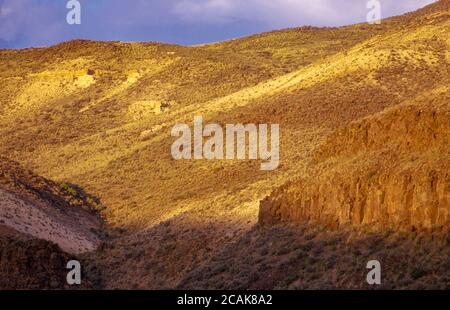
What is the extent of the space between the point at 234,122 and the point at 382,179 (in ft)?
73.2

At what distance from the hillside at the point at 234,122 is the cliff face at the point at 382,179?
0.04m

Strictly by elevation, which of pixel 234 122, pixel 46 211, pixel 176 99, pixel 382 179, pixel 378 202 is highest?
pixel 176 99

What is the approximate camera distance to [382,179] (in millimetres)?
16766


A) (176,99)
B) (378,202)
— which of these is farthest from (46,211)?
(176,99)

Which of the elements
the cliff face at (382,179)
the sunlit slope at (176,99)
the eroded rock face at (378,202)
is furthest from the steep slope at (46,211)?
the eroded rock face at (378,202)

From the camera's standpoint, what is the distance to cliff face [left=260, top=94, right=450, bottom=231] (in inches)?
616

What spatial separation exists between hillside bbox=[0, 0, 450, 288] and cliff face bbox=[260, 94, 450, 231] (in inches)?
1.5

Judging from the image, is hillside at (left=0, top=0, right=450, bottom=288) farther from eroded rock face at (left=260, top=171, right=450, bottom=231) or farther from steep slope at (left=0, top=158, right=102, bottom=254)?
steep slope at (left=0, top=158, right=102, bottom=254)

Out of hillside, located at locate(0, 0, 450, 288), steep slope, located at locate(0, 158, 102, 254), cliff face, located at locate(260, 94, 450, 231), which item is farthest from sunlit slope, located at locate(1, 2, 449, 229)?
cliff face, located at locate(260, 94, 450, 231)

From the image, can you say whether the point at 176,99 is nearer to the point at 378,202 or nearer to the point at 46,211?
the point at 46,211

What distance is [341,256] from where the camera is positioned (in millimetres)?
15672

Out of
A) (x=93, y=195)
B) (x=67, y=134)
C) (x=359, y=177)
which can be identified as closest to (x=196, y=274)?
(x=359, y=177)

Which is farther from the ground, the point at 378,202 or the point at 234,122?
the point at 234,122
